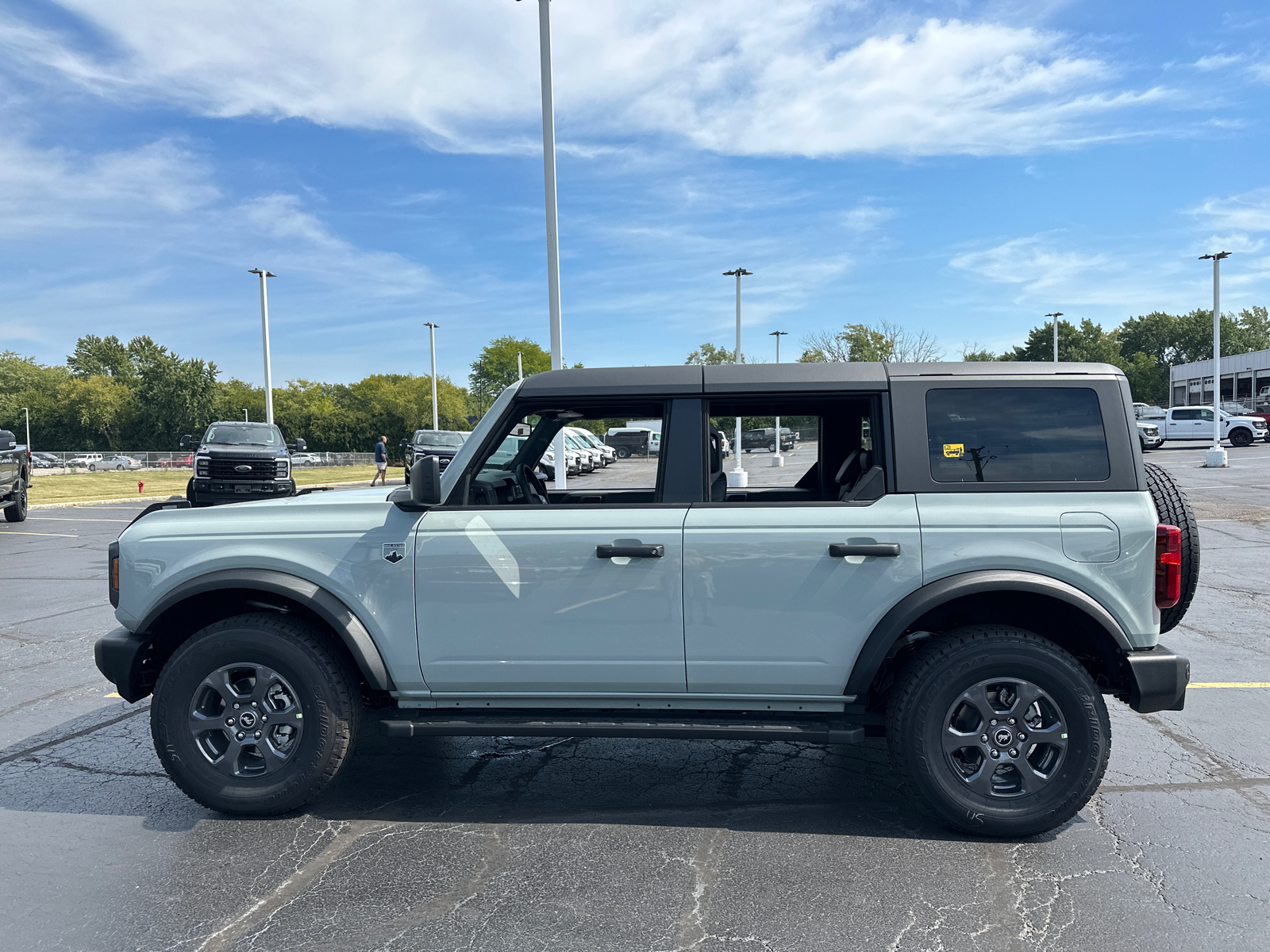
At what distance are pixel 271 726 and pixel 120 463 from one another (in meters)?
82.0

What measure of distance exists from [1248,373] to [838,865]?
278 ft

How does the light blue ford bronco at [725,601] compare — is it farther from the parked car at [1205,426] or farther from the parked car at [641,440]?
the parked car at [1205,426]

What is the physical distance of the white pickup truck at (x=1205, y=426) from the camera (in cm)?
3978

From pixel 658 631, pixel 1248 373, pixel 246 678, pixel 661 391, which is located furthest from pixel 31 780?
pixel 1248 373

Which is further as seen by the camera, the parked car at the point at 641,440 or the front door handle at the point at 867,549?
the parked car at the point at 641,440

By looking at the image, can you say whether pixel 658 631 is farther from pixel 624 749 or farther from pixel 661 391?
pixel 624 749

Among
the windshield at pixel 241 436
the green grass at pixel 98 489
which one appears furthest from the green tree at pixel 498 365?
the windshield at pixel 241 436

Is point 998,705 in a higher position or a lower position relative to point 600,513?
lower

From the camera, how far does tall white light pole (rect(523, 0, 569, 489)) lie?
50.1 ft

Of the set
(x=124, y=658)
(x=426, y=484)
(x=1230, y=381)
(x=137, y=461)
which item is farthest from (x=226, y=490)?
(x=1230, y=381)

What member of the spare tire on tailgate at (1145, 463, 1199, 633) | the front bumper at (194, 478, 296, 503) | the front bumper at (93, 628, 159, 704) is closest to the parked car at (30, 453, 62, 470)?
the front bumper at (194, 478, 296, 503)

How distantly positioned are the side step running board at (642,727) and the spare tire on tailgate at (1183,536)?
1557 millimetres

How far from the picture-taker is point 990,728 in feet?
11.5

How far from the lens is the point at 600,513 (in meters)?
3.66
